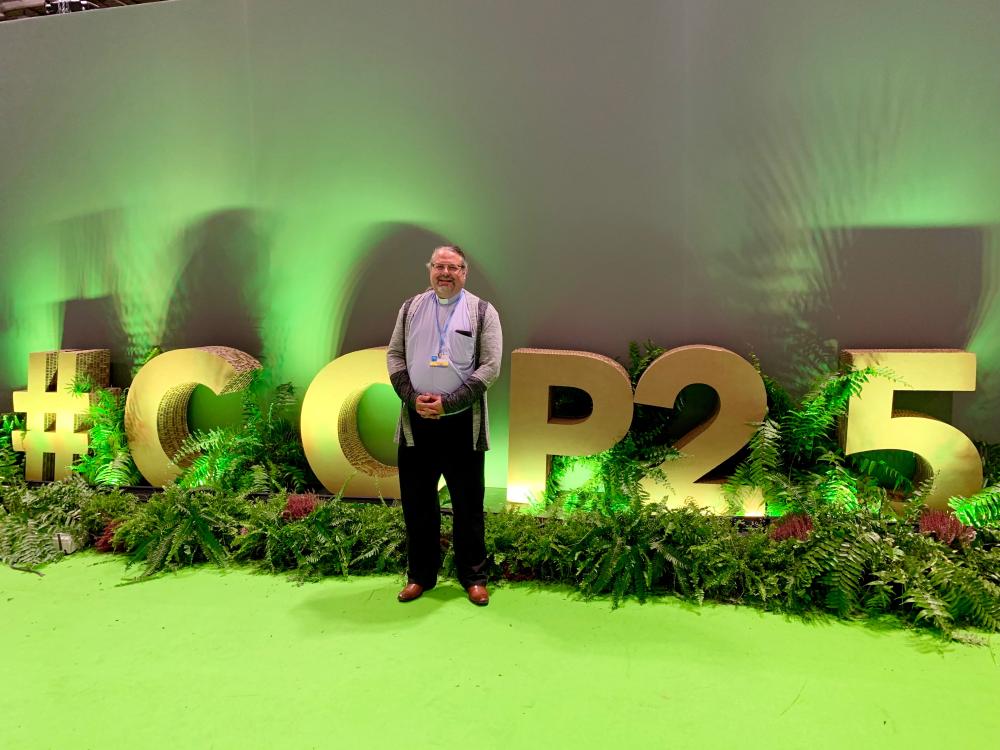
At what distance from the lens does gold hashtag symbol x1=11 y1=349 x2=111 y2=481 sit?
4.79 m

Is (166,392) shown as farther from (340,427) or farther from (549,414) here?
(549,414)

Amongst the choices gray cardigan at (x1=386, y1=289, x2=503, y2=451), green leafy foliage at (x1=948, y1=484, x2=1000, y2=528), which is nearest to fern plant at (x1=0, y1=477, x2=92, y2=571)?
gray cardigan at (x1=386, y1=289, x2=503, y2=451)

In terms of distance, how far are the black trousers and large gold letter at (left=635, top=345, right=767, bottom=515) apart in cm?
123

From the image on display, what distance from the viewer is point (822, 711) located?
7.68ft

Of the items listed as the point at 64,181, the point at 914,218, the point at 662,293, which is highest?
the point at 64,181

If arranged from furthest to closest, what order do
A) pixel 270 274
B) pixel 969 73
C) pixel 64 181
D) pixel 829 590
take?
pixel 64 181 → pixel 270 274 → pixel 969 73 → pixel 829 590

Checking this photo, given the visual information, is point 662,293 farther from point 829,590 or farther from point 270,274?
point 270,274

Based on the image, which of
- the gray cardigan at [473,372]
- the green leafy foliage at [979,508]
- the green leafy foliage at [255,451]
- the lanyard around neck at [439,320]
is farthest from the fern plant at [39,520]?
the green leafy foliage at [979,508]

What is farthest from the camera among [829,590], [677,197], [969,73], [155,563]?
[677,197]

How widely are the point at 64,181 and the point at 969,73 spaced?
6149mm

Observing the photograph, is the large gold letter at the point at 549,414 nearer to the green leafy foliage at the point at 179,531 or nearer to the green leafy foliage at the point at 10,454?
the green leafy foliage at the point at 179,531

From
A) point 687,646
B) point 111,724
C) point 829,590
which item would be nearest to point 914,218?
point 829,590

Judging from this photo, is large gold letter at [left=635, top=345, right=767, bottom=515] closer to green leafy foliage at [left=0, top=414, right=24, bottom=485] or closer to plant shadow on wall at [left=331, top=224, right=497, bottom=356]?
plant shadow on wall at [left=331, top=224, right=497, bottom=356]

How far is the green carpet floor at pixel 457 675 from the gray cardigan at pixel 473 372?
2.77ft
